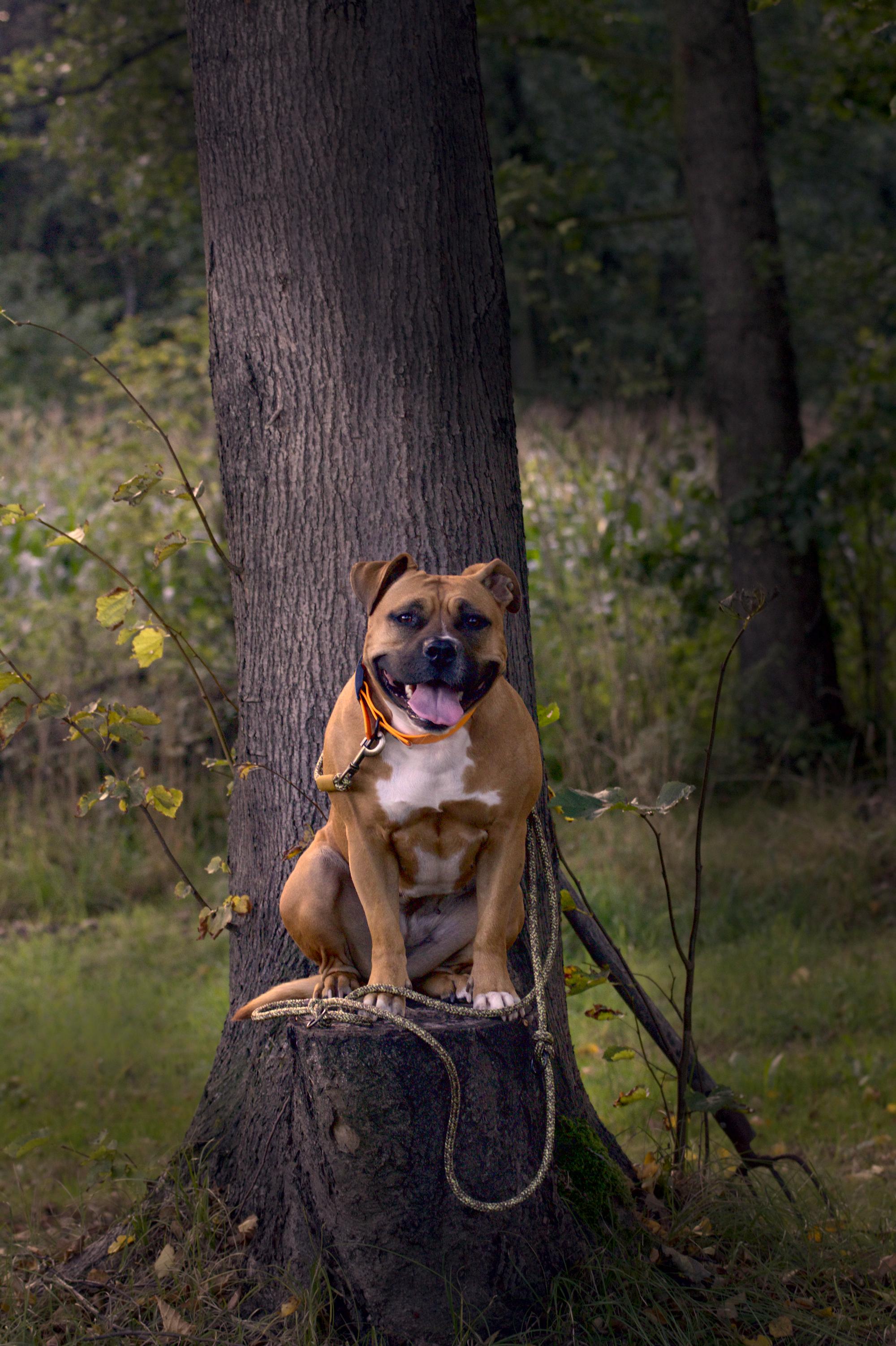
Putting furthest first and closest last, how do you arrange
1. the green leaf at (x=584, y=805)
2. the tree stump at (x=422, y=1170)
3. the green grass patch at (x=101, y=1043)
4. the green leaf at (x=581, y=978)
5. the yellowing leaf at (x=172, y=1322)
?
the green grass patch at (x=101, y=1043) < the green leaf at (x=581, y=978) < the green leaf at (x=584, y=805) < the yellowing leaf at (x=172, y=1322) < the tree stump at (x=422, y=1170)

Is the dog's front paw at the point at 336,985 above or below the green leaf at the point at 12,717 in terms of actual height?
below

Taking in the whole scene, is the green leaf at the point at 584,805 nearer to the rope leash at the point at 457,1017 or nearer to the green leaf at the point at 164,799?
the rope leash at the point at 457,1017

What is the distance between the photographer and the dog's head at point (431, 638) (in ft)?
6.17

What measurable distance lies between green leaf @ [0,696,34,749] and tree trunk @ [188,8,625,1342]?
1.70 ft

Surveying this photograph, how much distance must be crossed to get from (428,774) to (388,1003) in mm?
430

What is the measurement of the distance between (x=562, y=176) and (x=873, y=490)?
338 centimetres

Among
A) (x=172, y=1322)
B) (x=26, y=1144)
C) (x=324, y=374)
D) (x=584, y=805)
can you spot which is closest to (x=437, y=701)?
(x=584, y=805)

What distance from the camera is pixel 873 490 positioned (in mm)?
6586

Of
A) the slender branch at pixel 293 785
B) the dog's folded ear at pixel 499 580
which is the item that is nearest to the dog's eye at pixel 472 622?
the dog's folded ear at pixel 499 580

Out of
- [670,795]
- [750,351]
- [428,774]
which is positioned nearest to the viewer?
[428,774]

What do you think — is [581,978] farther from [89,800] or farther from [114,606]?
[114,606]

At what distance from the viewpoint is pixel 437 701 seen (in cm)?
190

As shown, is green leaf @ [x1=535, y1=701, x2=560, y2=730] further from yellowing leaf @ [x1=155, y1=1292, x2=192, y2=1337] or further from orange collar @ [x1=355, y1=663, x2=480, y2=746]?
yellowing leaf @ [x1=155, y1=1292, x2=192, y2=1337]

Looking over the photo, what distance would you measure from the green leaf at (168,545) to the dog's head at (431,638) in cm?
83
